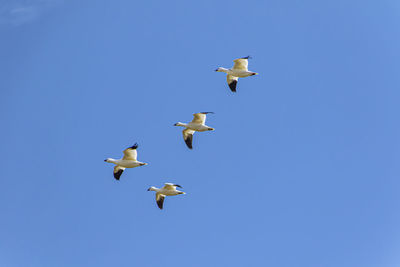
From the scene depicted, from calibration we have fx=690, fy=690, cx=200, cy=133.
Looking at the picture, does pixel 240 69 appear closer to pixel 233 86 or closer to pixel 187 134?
pixel 233 86

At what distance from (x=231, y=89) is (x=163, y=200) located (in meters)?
9.25

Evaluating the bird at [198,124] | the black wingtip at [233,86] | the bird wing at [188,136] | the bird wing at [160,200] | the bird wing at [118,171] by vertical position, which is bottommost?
the bird wing at [160,200]

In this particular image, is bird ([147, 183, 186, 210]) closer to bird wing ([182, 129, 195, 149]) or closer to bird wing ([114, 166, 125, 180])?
bird wing ([114, 166, 125, 180])

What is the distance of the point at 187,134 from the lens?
48.1 m

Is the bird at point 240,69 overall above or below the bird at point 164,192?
above

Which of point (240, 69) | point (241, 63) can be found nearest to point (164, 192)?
point (240, 69)

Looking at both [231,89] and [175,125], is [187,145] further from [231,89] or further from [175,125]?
[231,89]

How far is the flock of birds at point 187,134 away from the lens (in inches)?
1786

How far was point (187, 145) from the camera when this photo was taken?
4794 centimetres

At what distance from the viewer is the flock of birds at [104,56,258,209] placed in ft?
149

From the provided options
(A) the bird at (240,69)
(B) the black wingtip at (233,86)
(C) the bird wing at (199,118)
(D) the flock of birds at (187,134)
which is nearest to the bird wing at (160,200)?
(D) the flock of birds at (187,134)

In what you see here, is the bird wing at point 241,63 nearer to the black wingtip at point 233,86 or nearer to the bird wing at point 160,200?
the black wingtip at point 233,86

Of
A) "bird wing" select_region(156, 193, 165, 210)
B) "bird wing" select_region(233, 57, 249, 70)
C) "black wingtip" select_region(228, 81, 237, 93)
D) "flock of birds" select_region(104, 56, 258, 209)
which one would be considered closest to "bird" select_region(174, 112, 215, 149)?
"flock of birds" select_region(104, 56, 258, 209)

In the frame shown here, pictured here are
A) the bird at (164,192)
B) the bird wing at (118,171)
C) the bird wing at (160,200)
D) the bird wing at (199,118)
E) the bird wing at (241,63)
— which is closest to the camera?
the bird at (164,192)
